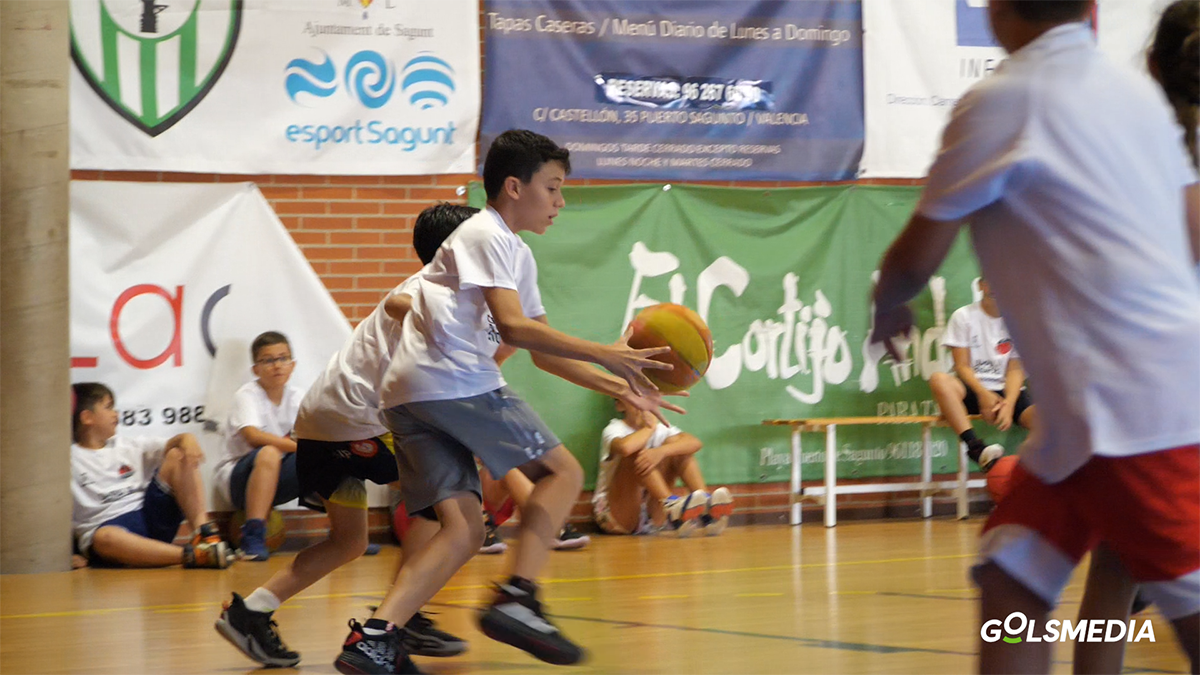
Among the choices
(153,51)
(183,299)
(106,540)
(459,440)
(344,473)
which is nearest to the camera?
(459,440)

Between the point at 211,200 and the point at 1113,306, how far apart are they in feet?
21.4

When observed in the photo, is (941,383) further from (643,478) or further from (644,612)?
(644,612)

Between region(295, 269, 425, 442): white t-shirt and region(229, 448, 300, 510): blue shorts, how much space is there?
316 centimetres

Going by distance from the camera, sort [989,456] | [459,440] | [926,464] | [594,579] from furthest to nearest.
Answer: [926,464]
[989,456]
[594,579]
[459,440]

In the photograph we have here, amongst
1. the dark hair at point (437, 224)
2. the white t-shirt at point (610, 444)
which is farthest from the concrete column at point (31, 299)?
the dark hair at point (437, 224)

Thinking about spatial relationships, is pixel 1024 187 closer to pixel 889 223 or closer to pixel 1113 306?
pixel 1113 306

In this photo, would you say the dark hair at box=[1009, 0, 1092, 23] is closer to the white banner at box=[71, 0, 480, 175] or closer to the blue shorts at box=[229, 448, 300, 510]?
the blue shorts at box=[229, 448, 300, 510]

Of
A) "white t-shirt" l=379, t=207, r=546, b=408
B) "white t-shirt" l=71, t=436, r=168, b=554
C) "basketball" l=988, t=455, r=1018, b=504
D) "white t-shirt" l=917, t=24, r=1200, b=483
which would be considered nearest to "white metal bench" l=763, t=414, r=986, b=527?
"basketball" l=988, t=455, r=1018, b=504

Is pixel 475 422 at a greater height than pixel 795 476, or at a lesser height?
greater

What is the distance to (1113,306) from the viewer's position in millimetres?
1836

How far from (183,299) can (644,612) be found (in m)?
3.78

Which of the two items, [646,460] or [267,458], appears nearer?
[267,458]

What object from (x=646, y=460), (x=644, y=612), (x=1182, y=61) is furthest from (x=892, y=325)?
(x=646, y=460)

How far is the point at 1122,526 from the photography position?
1.82m
